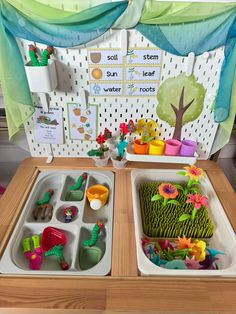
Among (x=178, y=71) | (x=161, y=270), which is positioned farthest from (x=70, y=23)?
(x=161, y=270)

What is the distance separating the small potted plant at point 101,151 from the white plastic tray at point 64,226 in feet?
0.15

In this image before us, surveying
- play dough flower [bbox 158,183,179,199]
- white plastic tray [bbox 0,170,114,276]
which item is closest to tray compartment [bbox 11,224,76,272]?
white plastic tray [bbox 0,170,114,276]

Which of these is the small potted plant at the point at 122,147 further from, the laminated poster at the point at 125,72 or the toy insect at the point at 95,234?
the toy insect at the point at 95,234

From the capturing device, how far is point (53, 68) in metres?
0.76

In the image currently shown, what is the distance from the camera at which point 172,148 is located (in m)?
0.88

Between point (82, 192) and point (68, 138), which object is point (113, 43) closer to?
point (68, 138)

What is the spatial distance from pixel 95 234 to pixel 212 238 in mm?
381

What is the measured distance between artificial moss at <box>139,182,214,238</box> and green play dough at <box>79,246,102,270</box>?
0.54 feet

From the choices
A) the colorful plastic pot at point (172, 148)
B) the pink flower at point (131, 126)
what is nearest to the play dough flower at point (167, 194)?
the colorful plastic pot at point (172, 148)

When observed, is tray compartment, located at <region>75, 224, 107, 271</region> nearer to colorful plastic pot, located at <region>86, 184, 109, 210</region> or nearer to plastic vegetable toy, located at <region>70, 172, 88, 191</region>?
colorful plastic pot, located at <region>86, 184, 109, 210</region>

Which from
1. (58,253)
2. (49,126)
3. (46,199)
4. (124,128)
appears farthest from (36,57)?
(58,253)

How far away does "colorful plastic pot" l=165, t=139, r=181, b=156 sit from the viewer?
0.88 m

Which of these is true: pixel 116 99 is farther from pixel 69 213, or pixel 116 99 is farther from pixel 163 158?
pixel 69 213

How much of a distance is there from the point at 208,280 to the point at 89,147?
2.01 ft
